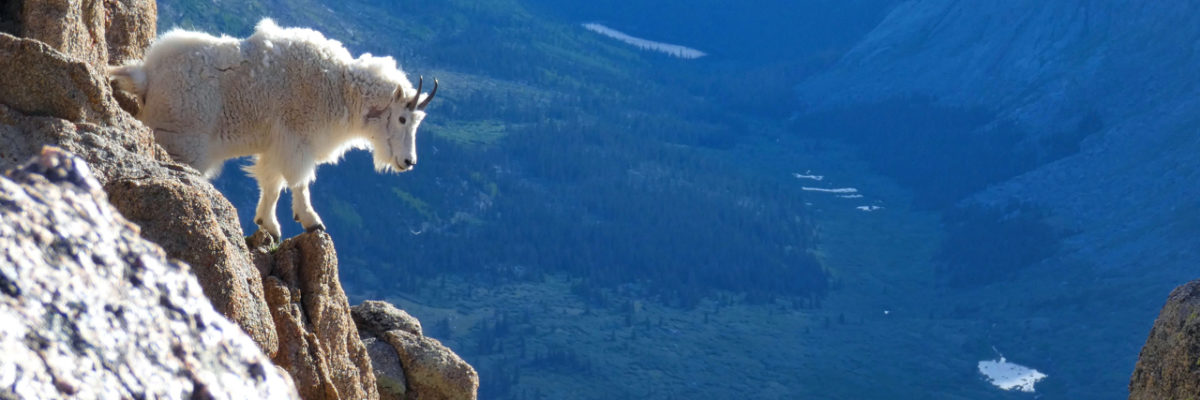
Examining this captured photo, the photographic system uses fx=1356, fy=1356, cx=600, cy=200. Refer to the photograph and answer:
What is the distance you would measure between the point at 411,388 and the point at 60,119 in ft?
16.4

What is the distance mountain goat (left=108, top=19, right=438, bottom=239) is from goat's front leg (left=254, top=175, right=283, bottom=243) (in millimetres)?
12

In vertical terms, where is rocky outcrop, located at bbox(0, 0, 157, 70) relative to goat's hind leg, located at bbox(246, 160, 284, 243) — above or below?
above

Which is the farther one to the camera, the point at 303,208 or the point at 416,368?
the point at 416,368

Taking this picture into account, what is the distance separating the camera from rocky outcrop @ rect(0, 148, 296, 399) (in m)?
2.17

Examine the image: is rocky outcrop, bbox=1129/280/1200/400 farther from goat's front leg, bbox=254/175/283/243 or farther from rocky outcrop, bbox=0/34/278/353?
goat's front leg, bbox=254/175/283/243

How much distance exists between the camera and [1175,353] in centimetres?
974

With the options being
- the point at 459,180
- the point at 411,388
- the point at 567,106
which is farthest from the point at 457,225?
the point at 411,388

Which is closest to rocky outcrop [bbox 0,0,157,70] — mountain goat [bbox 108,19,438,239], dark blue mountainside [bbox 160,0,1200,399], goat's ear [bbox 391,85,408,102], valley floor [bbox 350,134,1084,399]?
mountain goat [bbox 108,19,438,239]

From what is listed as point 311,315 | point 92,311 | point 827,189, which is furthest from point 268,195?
point 827,189

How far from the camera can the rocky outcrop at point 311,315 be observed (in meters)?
9.55

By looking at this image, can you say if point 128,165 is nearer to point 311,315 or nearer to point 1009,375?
point 311,315

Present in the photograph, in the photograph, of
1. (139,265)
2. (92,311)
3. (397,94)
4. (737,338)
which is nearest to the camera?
(92,311)

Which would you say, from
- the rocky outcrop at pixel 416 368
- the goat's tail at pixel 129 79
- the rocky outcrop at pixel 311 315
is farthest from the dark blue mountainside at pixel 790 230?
the rocky outcrop at pixel 311 315

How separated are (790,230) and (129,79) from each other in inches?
6410
